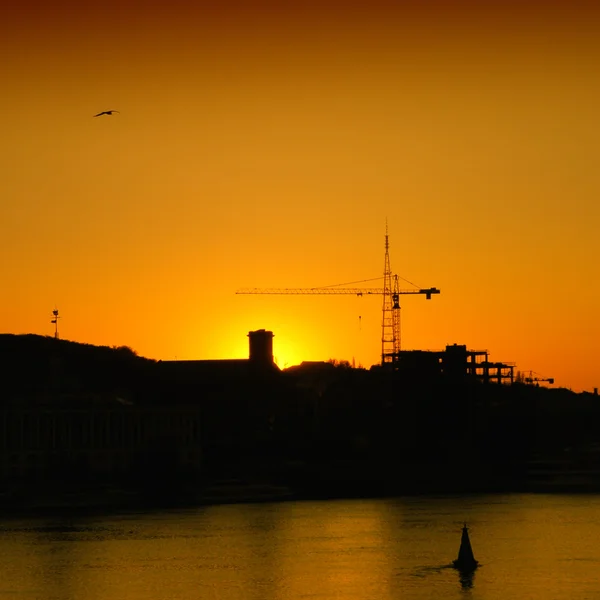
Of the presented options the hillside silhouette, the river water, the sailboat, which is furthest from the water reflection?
the hillside silhouette

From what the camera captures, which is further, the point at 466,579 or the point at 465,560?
the point at 465,560

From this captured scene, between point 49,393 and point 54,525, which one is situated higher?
point 49,393

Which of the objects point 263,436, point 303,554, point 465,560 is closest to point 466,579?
point 465,560

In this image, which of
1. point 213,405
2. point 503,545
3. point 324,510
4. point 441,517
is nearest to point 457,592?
point 503,545

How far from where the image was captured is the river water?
66.1 metres

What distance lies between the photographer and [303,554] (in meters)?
78.6

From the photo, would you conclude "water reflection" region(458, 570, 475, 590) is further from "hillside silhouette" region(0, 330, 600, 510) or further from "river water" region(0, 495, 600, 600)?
"hillside silhouette" region(0, 330, 600, 510)

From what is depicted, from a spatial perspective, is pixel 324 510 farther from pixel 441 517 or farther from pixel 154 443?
pixel 154 443

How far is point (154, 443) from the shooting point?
142250 mm

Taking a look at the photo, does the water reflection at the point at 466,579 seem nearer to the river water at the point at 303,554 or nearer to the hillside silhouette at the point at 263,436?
the river water at the point at 303,554

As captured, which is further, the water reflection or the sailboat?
the sailboat

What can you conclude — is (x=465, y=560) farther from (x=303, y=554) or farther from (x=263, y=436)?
(x=263, y=436)

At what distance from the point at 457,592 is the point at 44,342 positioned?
450 ft

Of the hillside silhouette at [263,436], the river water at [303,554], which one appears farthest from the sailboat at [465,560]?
the hillside silhouette at [263,436]
